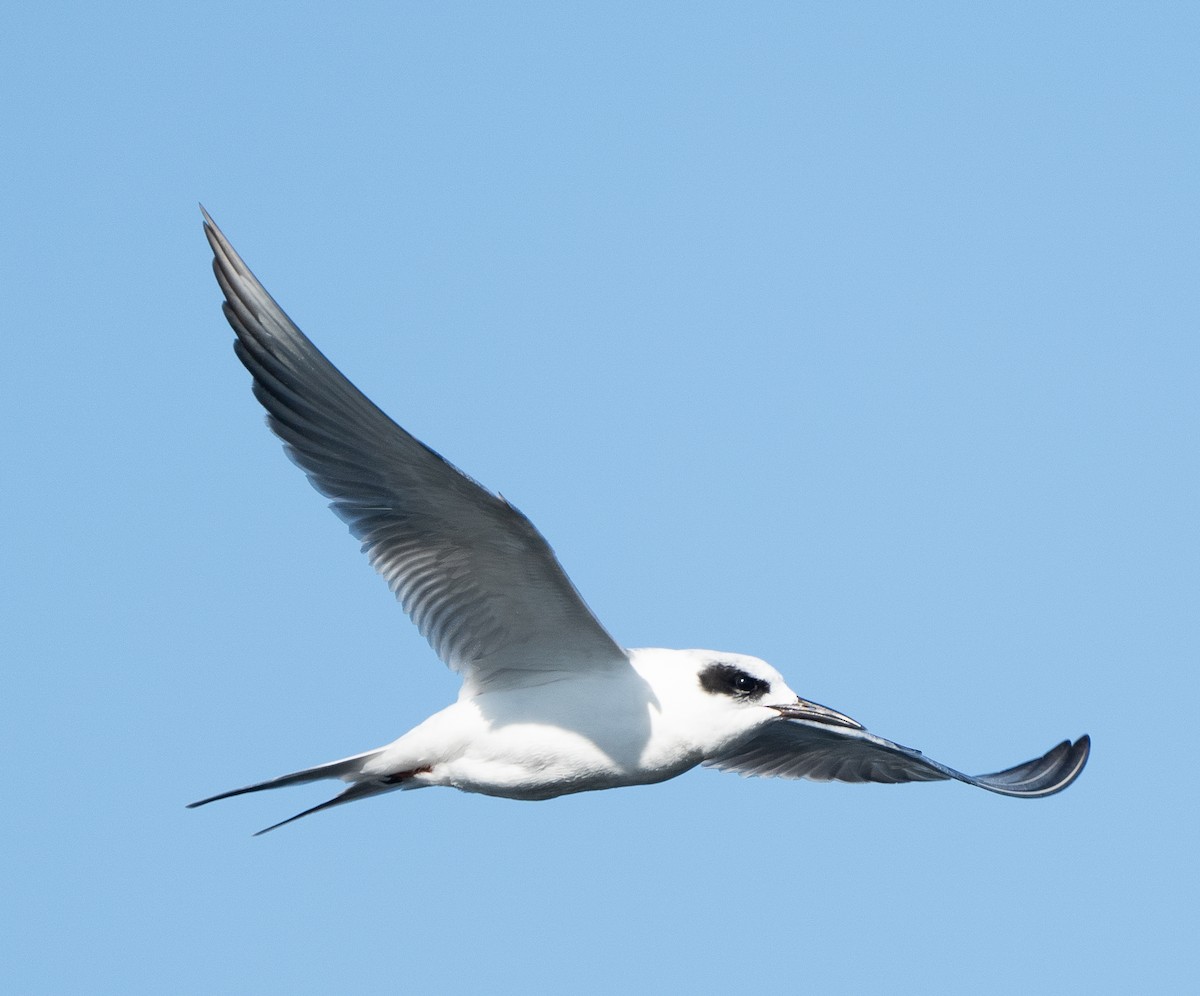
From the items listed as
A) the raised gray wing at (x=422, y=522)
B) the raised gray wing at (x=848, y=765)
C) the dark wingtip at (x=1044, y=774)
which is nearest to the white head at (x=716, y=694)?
the raised gray wing at (x=422, y=522)

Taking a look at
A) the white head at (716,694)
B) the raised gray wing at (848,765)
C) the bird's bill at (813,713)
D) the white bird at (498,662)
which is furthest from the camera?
the raised gray wing at (848,765)

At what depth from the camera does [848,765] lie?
1075cm

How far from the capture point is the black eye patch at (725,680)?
8742mm

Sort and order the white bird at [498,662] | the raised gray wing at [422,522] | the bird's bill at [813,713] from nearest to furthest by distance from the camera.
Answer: the raised gray wing at [422,522] → the white bird at [498,662] → the bird's bill at [813,713]

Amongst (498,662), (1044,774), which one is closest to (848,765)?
(1044,774)

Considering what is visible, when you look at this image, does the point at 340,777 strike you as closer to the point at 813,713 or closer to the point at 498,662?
the point at 498,662

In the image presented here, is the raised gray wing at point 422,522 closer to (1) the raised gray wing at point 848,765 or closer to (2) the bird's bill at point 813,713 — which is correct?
(2) the bird's bill at point 813,713

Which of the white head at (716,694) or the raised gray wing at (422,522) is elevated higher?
the raised gray wing at (422,522)

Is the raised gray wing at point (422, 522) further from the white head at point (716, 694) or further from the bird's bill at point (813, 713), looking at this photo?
the bird's bill at point (813, 713)

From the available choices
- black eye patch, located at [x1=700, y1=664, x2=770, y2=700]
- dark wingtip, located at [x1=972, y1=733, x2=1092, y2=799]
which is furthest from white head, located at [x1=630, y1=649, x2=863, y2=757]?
dark wingtip, located at [x1=972, y1=733, x2=1092, y2=799]

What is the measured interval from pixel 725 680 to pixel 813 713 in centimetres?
57

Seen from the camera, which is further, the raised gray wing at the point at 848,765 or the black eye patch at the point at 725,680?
A: the raised gray wing at the point at 848,765

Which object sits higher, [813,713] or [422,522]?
[422,522]

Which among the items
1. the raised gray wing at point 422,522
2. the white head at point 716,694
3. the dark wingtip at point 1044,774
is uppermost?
the raised gray wing at point 422,522
